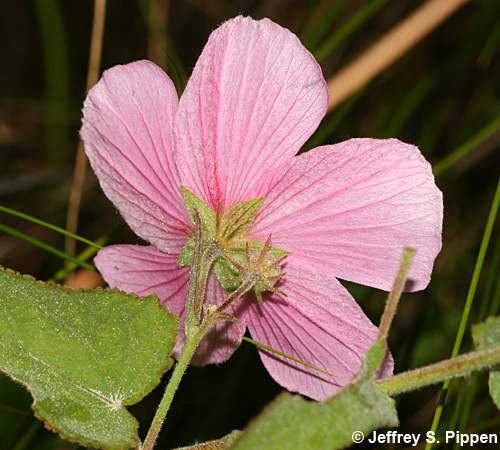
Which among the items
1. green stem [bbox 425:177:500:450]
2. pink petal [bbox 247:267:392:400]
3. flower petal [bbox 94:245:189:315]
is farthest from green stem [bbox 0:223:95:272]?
green stem [bbox 425:177:500:450]

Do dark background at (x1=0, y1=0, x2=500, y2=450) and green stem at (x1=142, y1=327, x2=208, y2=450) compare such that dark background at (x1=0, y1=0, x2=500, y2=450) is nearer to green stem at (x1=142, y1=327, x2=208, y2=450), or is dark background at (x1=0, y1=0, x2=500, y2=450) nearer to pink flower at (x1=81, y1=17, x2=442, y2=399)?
pink flower at (x1=81, y1=17, x2=442, y2=399)

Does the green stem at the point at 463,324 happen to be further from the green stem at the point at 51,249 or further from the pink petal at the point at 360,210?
A: the green stem at the point at 51,249

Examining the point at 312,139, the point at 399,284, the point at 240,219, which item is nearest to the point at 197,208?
the point at 240,219

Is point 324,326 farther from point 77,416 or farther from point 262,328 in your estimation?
point 77,416

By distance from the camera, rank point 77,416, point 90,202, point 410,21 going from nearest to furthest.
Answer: point 77,416 < point 410,21 < point 90,202

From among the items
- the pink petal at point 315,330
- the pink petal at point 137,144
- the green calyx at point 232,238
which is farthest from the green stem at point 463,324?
the pink petal at point 137,144

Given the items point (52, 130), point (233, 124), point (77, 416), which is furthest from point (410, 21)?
point (52, 130)

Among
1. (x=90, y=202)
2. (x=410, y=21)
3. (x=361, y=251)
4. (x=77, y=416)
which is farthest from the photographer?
(x=90, y=202)
